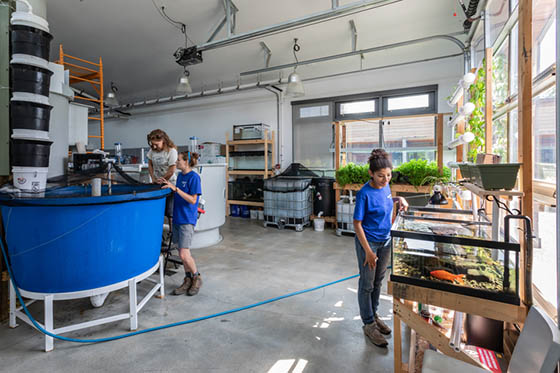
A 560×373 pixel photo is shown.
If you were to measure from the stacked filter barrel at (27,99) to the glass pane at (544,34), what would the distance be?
3702 mm

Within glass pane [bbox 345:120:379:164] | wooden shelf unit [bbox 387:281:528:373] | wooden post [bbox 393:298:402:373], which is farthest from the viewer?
glass pane [bbox 345:120:379:164]

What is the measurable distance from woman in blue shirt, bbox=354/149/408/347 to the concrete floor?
0.19 meters

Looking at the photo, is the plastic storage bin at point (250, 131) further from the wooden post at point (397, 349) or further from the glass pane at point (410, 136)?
the wooden post at point (397, 349)

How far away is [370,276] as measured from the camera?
2.16m

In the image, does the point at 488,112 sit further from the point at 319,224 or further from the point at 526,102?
the point at 319,224

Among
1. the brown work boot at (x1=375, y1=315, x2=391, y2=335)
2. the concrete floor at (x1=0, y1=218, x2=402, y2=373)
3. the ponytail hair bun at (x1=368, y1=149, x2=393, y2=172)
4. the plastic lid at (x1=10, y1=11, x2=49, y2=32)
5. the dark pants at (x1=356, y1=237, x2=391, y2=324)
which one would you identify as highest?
the plastic lid at (x1=10, y1=11, x2=49, y2=32)

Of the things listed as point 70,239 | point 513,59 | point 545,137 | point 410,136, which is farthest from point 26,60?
point 410,136

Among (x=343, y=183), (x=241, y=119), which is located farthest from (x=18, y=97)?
(x=241, y=119)

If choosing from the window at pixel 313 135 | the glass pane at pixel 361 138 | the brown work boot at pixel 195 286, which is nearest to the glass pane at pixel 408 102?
the glass pane at pixel 361 138

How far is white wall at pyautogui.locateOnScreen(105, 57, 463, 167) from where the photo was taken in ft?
18.5

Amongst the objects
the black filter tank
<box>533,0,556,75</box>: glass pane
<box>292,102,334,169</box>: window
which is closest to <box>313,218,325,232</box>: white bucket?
the black filter tank

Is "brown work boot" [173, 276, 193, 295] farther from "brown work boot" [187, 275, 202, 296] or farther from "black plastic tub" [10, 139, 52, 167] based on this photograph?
"black plastic tub" [10, 139, 52, 167]

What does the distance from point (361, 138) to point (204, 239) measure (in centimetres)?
398

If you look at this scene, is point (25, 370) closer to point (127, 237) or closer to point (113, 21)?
point (127, 237)
